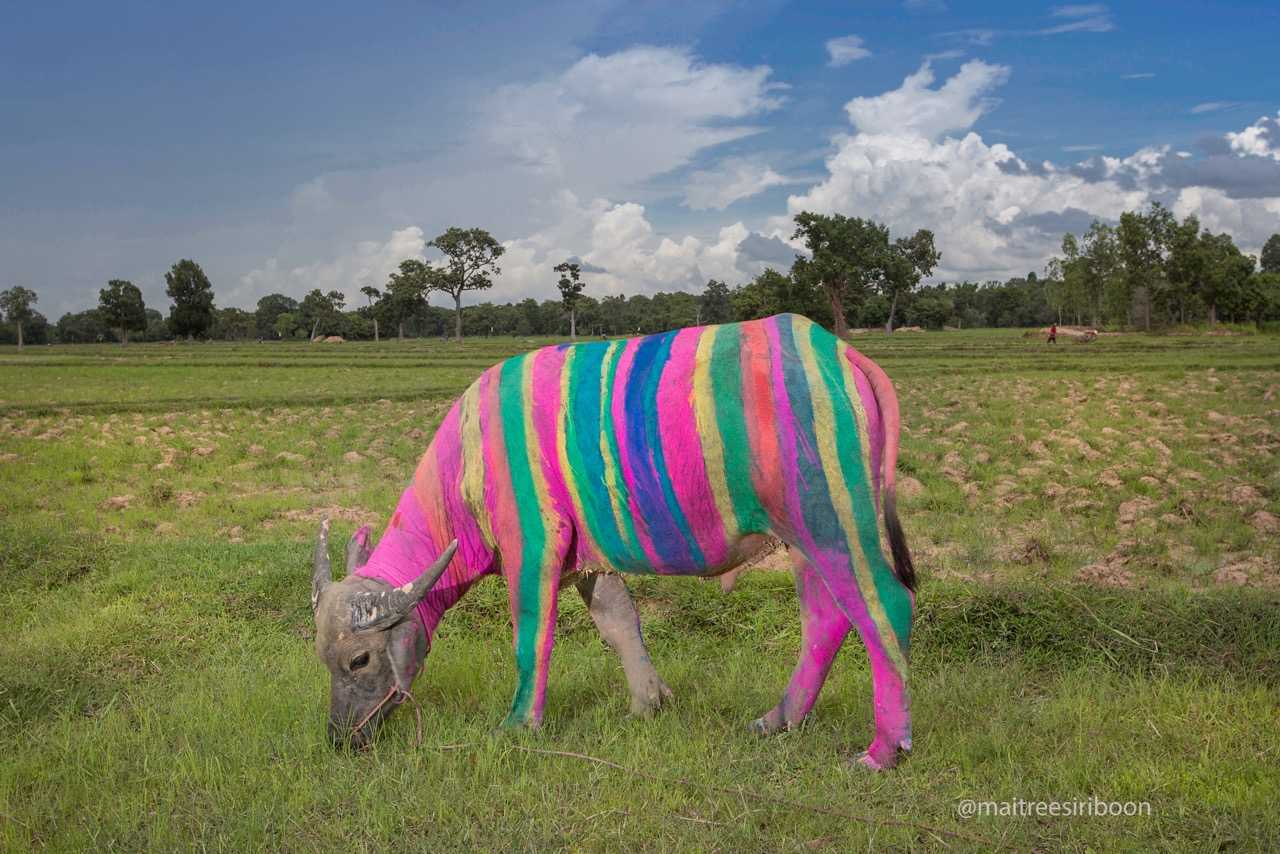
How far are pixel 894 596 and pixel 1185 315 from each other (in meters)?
73.1

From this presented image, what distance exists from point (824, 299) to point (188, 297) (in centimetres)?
6260

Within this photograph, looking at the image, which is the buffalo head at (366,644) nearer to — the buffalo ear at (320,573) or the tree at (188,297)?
the buffalo ear at (320,573)

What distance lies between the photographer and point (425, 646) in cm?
482

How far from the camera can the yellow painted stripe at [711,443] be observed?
4.42 meters

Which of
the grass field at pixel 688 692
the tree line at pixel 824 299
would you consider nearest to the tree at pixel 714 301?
the tree line at pixel 824 299

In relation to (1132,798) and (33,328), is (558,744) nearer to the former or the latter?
(1132,798)

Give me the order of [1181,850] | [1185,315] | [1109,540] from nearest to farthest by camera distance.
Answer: [1181,850] → [1109,540] → [1185,315]

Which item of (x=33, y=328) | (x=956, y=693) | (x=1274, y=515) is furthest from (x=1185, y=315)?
(x=33, y=328)

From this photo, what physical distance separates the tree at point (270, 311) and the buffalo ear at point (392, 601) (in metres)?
117

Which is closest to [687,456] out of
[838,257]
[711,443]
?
[711,443]

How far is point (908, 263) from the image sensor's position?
56.8 metres

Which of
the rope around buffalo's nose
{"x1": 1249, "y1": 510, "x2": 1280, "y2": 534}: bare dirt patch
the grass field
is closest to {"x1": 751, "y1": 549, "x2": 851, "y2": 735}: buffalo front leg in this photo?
the grass field

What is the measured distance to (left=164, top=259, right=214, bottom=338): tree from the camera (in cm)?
8638

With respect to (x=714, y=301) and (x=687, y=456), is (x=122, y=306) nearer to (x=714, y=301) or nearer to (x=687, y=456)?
(x=714, y=301)
